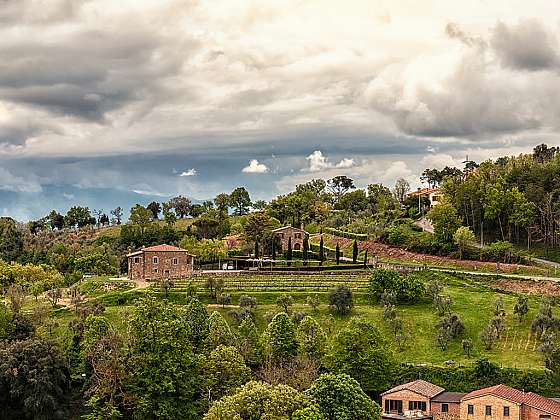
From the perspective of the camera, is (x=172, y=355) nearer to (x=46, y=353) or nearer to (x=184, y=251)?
(x=46, y=353)

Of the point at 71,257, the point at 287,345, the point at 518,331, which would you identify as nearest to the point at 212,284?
the point at 287,345

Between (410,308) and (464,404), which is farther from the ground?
(410,308)

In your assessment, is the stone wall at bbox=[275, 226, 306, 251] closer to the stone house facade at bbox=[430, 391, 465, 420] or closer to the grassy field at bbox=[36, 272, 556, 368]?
the grassy field at bbox=[36, 272, 556, 368]

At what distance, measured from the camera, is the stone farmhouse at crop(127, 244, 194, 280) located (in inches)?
3182

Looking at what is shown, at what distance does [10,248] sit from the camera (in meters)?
119

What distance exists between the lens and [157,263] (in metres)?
81.0

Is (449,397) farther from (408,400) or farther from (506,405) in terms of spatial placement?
(506,405)

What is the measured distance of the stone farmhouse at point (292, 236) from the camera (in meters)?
97.4

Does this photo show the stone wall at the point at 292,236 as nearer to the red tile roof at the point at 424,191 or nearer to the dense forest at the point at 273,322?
the dense forest at the point at 273,322

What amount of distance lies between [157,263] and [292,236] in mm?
23036

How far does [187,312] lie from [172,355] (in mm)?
8327

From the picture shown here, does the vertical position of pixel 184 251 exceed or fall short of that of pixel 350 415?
it exceeds it

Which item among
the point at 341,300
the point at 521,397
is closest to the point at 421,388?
the point at 521,397

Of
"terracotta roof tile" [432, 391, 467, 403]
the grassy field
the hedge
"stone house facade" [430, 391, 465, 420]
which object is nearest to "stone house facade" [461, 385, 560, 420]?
"stone house facade" [430, 391, 465, 420]
